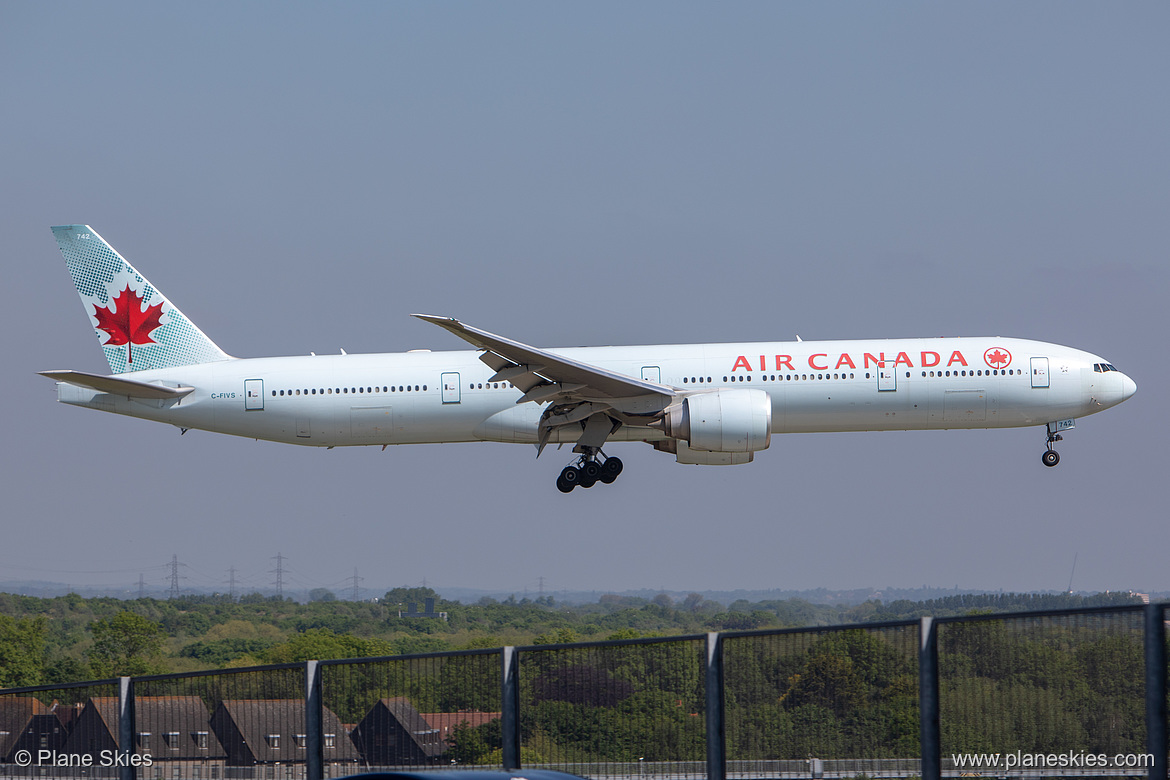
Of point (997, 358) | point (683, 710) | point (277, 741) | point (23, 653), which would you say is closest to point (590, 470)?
point (997, 358)

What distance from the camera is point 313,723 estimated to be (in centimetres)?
1081

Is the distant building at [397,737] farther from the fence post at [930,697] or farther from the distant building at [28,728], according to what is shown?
the fence post at [930,697]

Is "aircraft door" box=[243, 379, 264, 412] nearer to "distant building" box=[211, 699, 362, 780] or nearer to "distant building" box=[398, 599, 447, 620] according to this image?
"distant building" box=[398, 599, 447, 620]

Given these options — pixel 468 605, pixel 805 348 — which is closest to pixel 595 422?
pixel 805 348

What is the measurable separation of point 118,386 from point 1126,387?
24.8 meters

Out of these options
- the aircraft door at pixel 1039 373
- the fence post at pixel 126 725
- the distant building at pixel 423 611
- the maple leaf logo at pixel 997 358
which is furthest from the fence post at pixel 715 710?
the distant building at pixel 423 611

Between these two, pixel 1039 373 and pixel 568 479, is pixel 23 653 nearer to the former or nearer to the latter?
pixel 568 479

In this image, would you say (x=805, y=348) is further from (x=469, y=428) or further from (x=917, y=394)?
(x=469, y=428)

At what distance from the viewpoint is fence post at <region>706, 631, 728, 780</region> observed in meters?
9.02

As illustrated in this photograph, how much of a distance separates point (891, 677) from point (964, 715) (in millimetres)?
535

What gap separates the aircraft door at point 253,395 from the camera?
29828 mm

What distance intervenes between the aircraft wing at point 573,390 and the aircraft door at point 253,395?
19.7 feet

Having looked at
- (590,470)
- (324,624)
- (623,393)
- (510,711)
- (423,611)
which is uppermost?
(623,393)

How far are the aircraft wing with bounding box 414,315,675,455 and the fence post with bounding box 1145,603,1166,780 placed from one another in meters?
18.7
